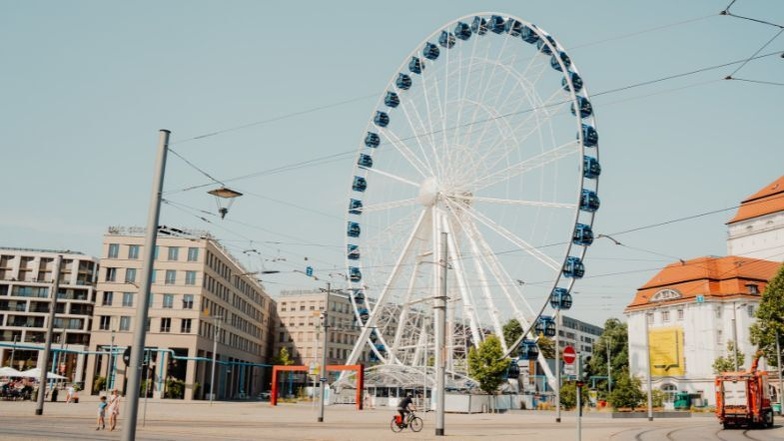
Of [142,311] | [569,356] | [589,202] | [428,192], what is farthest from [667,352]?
[142,311]

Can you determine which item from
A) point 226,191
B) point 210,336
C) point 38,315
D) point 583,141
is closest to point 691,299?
point 583,141

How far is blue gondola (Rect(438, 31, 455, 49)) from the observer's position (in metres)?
54.6

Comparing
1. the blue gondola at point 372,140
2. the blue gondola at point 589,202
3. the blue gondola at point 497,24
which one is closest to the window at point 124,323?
the blue gondola at point 372,140

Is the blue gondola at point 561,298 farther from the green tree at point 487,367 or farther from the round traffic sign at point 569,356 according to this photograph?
the round traffic sign at point 569,356

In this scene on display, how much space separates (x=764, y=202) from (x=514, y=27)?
72593 millimetres

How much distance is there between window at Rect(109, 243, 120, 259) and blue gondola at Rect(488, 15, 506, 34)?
61.6m

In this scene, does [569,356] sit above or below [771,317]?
below

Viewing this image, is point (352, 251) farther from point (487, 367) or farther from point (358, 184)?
point (487, 367)

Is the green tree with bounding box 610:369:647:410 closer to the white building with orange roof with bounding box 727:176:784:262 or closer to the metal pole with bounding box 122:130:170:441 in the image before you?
the white building with orange roof with bounding box 727:176:784:262

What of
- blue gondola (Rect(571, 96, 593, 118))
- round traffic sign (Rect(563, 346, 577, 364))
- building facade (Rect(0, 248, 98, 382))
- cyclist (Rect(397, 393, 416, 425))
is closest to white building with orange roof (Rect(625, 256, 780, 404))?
blue gondola (Rect(571, 96, 593, 118))

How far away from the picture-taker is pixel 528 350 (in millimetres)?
51750

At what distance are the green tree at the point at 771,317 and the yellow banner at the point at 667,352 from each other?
22.2m

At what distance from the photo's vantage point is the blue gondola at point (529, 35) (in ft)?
157

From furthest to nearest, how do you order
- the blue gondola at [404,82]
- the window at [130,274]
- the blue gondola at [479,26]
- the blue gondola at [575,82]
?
the window at [130,274]
the blue gondola at [404,82]
the blue gondola at [479,26]
the blue gondola at [575,82]
